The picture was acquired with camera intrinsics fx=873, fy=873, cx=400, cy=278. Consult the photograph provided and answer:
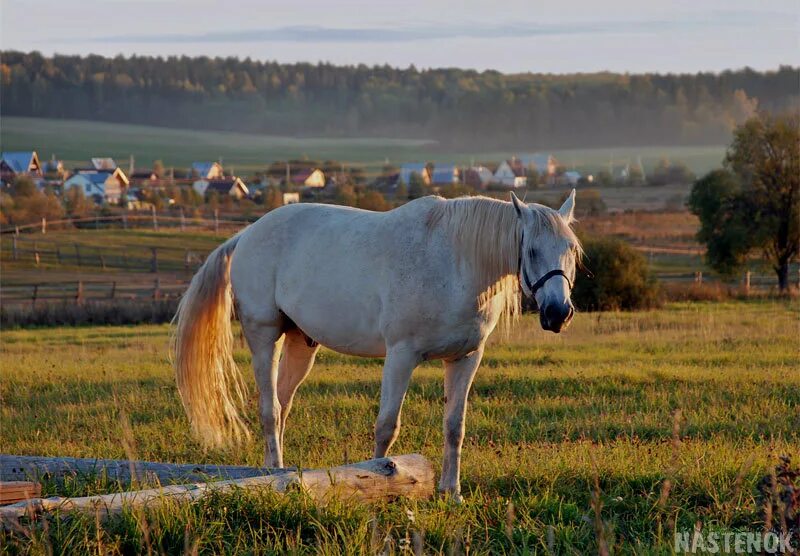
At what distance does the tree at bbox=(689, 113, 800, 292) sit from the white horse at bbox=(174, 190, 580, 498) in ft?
103

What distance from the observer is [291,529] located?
479cm

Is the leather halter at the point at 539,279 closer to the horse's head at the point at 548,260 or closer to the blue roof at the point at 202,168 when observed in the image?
the horse's head at the point at 548,260

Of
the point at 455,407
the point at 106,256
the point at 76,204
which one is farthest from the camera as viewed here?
the point at 76,204

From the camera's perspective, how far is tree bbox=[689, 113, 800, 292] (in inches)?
1393

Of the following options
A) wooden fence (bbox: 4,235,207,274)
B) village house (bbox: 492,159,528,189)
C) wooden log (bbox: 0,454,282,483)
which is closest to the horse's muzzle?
wooden log (bbox: 0,454,282,483)

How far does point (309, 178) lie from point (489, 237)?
10449 centimetres

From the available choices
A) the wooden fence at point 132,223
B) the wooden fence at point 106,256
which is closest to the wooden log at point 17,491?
the wooden fence at point 106,256

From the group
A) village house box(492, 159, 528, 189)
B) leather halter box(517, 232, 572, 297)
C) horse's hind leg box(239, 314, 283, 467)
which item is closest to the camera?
leather halter box(517, 232, 572, 297)

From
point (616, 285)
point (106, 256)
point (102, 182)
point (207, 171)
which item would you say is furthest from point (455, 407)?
point (207, 171)

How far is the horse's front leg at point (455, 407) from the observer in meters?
6.36

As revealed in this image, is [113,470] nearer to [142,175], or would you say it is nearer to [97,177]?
[97,177]

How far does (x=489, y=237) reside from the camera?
6.16 metres

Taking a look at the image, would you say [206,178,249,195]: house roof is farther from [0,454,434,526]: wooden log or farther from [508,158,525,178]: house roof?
[0,454,434,526]: wooden log

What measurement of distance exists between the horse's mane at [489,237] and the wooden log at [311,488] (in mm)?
1346
